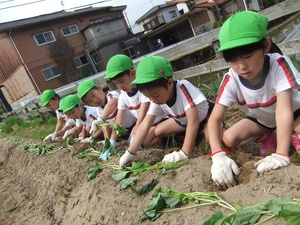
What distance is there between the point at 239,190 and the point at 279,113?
0.63 metres

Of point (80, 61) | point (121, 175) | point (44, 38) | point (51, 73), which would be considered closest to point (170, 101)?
point (121, 175)

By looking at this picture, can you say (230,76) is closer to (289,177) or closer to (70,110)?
(289,177)

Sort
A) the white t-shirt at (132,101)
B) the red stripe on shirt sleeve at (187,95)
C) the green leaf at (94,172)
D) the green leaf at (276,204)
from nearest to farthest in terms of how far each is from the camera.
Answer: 1. the green leaf at (276,204)
2. the red stripe on shirt sleeve at (187,95)
3. the green leaf at (94,172)
4. the white t-shirt at (132,101)

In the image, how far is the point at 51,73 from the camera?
23828mm

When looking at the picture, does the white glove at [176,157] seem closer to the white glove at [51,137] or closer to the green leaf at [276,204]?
the green leaf at [276,204]

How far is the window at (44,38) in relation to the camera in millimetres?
23794

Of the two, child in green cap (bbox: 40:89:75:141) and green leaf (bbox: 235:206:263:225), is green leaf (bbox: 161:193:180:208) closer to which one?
green leaf (bbox: 235:206:263:225)

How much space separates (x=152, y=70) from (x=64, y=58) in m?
23.6

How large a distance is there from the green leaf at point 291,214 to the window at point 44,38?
25.6 meters

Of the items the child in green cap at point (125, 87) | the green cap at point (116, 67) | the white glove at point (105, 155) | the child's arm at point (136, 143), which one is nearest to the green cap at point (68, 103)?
the child in green cap at point (125, 87)

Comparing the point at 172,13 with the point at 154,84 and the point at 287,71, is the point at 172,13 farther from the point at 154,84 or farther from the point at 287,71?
the point at 287,71

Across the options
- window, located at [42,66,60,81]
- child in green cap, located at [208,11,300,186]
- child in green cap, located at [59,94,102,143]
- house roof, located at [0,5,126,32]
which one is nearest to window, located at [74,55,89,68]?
window, located at [42,66,60,81]

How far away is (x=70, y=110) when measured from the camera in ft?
13.3

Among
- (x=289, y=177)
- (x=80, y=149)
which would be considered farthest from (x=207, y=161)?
(x=80, y=149)
